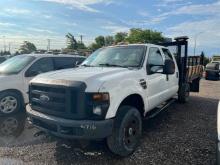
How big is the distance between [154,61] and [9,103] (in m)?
3.96

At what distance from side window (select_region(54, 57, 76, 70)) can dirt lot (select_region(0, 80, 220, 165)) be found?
2228mm

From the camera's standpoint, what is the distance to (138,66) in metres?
4.77

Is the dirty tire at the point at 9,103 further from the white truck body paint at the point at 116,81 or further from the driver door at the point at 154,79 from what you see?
the driver door at the point at 154,79

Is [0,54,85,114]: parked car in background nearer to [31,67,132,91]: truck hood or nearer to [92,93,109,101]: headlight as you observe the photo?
[31,67,132,91]: truck hood

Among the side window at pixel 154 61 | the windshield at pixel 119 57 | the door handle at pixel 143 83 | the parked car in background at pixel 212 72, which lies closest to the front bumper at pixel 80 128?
the door handle at pixel 143 83

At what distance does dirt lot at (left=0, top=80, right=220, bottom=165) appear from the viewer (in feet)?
13.5

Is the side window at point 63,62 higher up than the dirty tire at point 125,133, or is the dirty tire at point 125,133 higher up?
the side window at point 63,62

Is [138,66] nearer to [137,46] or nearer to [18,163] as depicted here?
[137,46]

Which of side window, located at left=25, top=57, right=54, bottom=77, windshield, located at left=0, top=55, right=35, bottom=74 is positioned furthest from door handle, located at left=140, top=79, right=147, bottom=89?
windshield, located at left=0, top=55, right=35, bottom=74

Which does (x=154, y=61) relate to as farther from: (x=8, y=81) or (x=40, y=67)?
(x=8, y=81)

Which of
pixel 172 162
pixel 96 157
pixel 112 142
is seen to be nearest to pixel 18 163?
pixel 96 157

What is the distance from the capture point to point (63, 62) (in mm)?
8109

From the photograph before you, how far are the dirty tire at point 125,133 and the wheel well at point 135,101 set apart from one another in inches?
7.0

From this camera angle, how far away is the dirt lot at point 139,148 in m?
4.12
